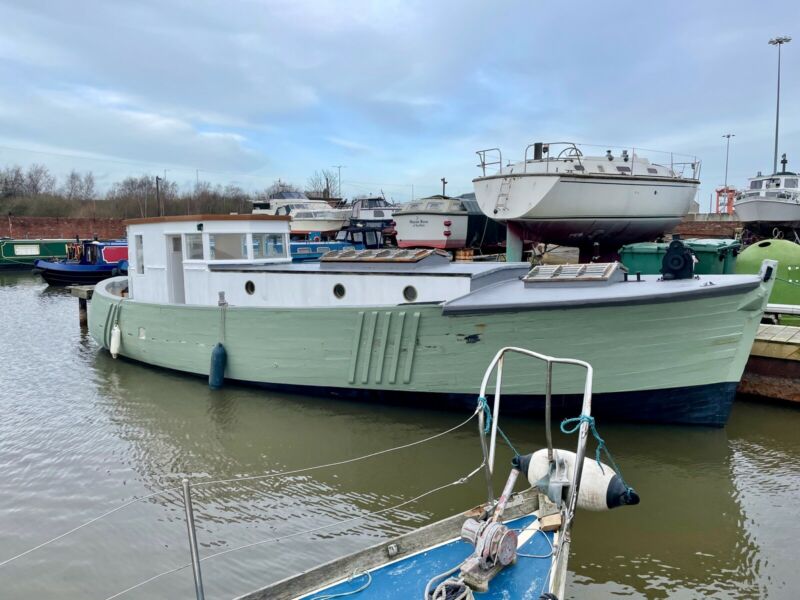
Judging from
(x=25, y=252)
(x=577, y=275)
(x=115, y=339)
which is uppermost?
(x=25, y=252)

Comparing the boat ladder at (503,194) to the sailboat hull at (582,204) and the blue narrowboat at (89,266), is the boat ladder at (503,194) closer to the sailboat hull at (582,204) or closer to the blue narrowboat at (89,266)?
the sailboat hull at (582,204)

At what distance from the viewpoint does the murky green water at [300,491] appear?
16.4 ft

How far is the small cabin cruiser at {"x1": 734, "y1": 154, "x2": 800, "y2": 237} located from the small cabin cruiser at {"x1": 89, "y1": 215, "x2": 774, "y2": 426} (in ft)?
64.6

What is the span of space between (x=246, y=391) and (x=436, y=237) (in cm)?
1237

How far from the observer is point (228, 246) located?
36.6 feet

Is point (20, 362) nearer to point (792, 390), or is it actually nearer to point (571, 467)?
point (571, 467)

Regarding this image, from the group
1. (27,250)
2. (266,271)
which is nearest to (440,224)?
(266,271)

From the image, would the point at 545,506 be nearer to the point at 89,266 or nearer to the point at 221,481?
the point at 221,481

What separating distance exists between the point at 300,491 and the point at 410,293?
3.56 metres

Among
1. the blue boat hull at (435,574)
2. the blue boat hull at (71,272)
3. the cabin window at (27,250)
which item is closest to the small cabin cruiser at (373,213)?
the blue boat hull at (71,272)

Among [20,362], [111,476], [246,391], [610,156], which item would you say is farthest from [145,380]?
[610,156]

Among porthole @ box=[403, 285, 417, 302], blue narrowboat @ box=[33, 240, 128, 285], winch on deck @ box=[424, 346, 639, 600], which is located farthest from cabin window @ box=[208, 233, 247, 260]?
blue narrowboat @ box=[33, 240, 128, 285]

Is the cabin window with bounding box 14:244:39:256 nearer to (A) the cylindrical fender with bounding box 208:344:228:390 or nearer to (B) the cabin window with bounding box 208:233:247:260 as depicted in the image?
(B) the cabin window with bounding box 208:233:247:260

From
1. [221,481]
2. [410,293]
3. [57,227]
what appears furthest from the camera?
[57,227]
